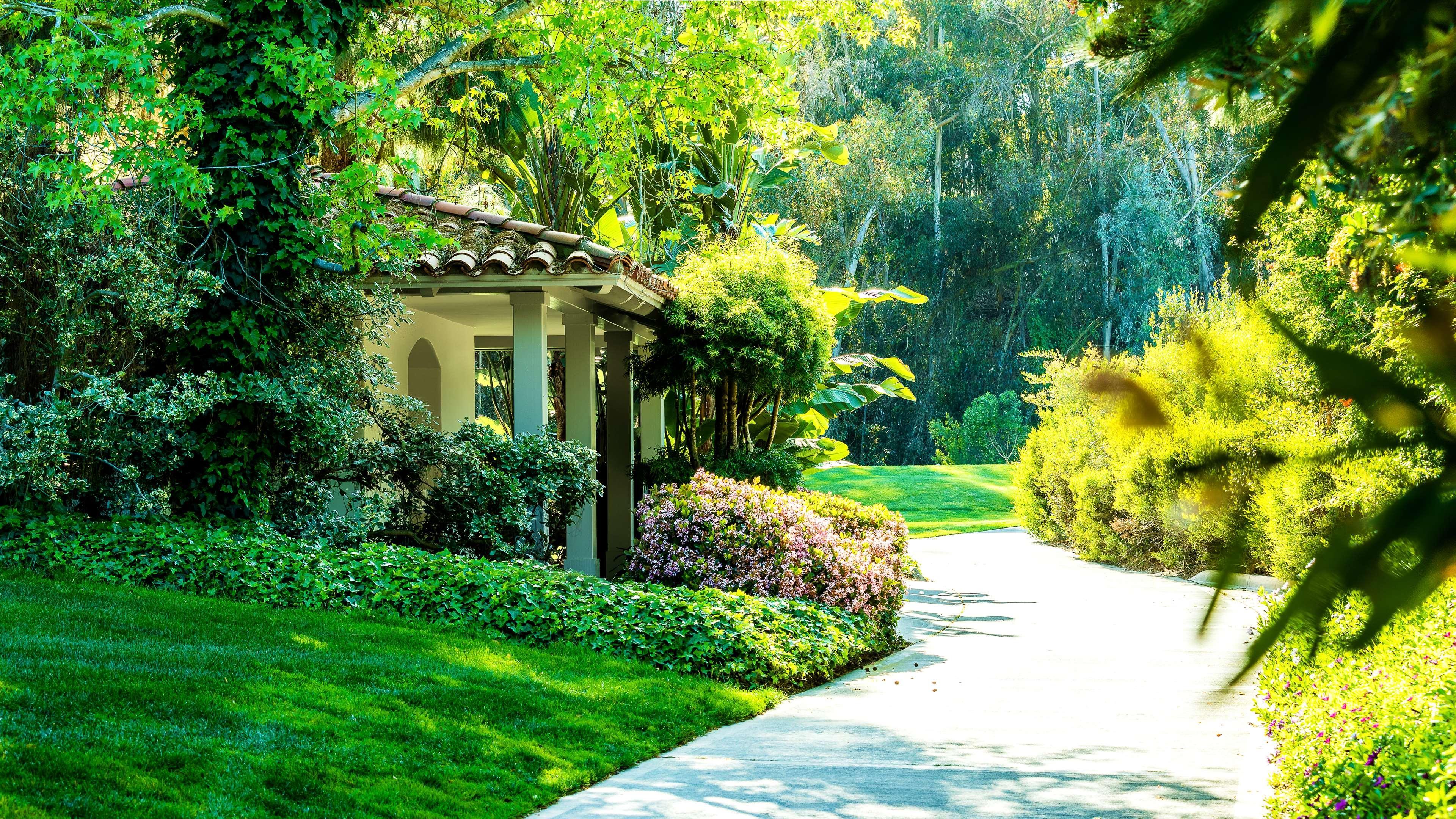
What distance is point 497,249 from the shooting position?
1124 cm

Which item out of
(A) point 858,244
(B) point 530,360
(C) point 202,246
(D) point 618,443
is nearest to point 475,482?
(B) point 530,360

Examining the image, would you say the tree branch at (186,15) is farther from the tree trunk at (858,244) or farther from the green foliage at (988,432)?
the green foliage at (988,432)

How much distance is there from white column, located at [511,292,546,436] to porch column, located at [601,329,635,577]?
2.27m

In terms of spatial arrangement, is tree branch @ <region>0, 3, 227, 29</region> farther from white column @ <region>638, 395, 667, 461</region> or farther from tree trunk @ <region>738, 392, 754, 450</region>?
white column @ <region>638, 395, 667, 461</region>

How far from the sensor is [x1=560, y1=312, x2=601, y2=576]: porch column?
1274 cm

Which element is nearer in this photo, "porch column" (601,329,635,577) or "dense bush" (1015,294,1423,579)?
"dense bush" (1015,294,1423,579)

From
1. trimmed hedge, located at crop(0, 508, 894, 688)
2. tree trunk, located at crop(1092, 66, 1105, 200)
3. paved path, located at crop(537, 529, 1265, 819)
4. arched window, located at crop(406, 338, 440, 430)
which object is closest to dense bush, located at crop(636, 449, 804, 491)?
arched window, located at crop(406, 338, 440, 430)

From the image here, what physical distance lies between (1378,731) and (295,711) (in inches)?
188

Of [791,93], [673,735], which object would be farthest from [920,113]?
[673,735]

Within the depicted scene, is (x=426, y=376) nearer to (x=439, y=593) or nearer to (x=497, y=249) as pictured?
(x=497, y=249)

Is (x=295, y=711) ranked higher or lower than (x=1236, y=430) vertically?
lower

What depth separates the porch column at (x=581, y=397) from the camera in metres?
12.7

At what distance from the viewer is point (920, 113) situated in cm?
3641

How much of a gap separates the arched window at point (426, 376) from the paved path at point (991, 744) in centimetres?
680
